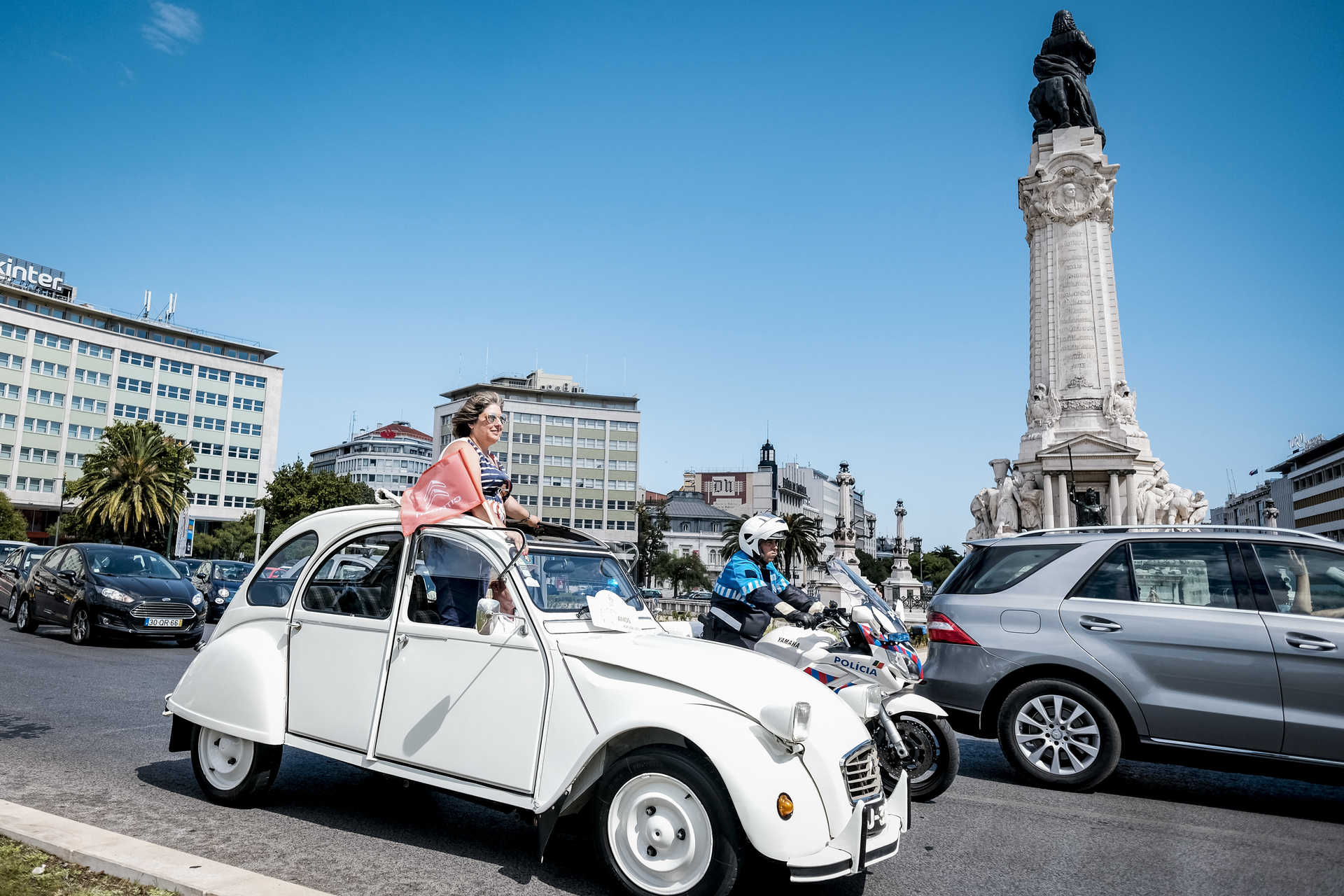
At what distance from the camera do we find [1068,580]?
6836mm

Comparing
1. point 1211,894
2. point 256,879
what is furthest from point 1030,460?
point 256,879

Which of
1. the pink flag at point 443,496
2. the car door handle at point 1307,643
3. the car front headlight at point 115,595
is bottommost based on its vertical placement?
the car front headlight at point 115,595

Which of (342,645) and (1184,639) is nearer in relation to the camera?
(342,645)

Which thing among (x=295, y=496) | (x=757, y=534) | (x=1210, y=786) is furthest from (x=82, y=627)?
(x=295, y=496)

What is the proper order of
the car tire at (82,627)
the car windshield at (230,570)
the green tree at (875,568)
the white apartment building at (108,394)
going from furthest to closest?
the green tree at (875,568) < the white apartment building at (108,394) < the car windshield at (230,570) < the car tire at (82,627)

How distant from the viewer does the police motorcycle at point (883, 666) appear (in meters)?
5.63

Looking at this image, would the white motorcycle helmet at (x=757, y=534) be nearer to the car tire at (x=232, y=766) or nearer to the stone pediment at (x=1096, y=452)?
the car tire at (x=232, y=766)

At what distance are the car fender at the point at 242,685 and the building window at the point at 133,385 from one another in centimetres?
8557

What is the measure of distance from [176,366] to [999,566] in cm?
8869

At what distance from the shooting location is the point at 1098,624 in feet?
21.4

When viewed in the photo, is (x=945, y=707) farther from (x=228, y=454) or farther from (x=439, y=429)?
(x=439, y=429)

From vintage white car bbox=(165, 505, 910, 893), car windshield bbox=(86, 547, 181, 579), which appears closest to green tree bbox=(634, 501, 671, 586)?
car windshield bbox=(86, 547, 181, 579)

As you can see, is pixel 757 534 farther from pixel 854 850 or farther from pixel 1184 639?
pixel 1184 639

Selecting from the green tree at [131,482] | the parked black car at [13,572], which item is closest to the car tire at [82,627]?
the parked black car at [13,572]
